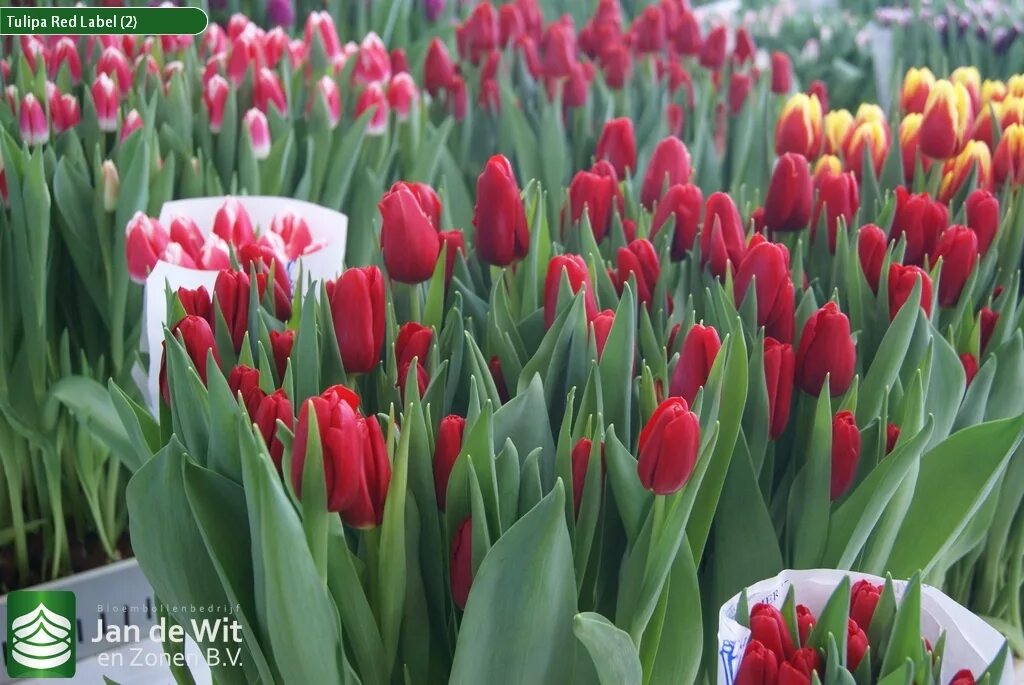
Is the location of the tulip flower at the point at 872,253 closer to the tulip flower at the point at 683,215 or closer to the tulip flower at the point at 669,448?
the tulip flower at the point at 683,215

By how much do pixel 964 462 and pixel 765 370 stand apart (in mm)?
111

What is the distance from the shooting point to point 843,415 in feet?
1.71

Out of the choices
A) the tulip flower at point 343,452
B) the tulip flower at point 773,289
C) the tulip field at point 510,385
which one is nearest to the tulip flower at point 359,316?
the tulip field at point 510,385

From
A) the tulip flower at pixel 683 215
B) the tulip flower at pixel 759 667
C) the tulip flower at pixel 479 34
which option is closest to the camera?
the tulip flower at pixel 759 667

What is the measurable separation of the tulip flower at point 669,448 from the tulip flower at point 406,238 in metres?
0.21

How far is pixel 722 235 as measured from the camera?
67cm

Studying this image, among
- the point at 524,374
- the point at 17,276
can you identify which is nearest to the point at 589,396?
the point at 524,374

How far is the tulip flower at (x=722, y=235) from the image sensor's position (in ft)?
2.19

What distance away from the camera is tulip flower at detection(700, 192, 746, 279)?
67cm

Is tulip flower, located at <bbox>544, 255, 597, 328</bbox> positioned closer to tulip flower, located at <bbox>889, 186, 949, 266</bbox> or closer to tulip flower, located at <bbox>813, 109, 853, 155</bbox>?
tulip flower, located at <bbox>889, 186, 949, 266</bbox>

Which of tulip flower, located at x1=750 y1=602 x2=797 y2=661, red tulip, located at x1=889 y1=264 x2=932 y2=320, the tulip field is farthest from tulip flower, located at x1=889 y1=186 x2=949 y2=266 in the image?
tulip flower, located at x1=750 y1=602 x2=797 y2=661

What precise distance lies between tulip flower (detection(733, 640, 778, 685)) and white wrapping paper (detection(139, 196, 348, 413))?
1.24 feet

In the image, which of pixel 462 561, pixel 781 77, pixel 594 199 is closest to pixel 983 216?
pixel 594 199

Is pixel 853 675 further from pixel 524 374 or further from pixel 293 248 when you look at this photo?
pixel 293 248
